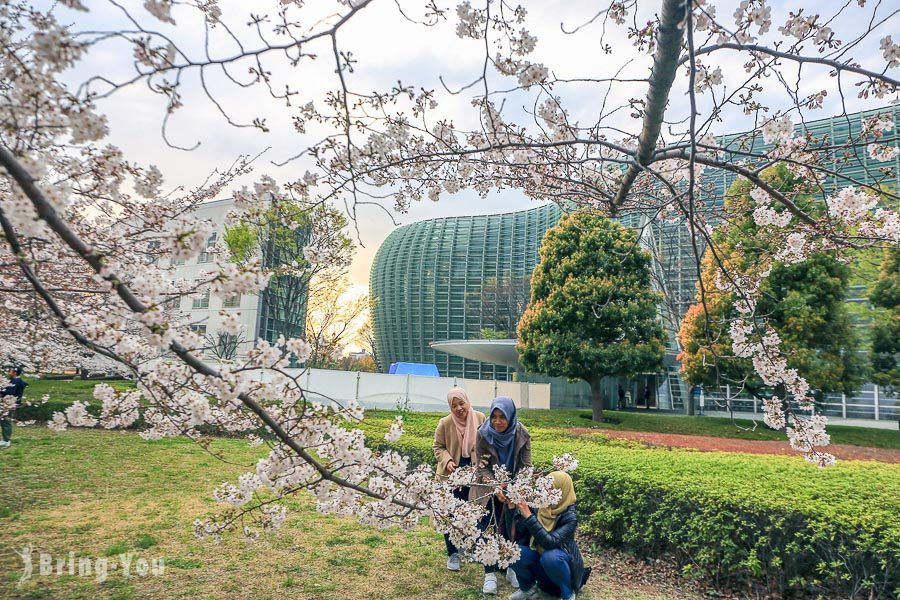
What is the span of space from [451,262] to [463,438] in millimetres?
39027

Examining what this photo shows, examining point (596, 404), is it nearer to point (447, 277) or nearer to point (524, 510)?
point (524, 510)

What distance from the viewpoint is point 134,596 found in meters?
3.46

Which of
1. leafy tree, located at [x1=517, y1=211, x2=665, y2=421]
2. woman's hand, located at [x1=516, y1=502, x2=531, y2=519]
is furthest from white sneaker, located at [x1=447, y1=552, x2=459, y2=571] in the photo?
leafy tree, located at [x1=517, y1=211, x2=665, y2=421]

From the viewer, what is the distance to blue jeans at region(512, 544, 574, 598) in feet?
11.3

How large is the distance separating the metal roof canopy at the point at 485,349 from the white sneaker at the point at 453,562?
16208 millimetres

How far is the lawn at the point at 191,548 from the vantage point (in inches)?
143

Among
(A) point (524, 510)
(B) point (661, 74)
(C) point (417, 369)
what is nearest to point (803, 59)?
(B) point (661, 74)

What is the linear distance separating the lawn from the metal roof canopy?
47.7ft

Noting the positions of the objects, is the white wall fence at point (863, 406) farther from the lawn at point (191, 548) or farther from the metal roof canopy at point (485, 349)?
the lawn at point (191, 548)

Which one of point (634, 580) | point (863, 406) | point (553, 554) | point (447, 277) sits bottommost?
point (863, 406)

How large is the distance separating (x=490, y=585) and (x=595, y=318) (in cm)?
1268

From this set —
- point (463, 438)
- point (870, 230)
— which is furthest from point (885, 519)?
point (463, 438)

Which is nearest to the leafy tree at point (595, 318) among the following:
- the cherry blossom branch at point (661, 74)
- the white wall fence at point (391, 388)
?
the white wall fence at point (391, 388)

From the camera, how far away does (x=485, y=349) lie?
2217 cm
